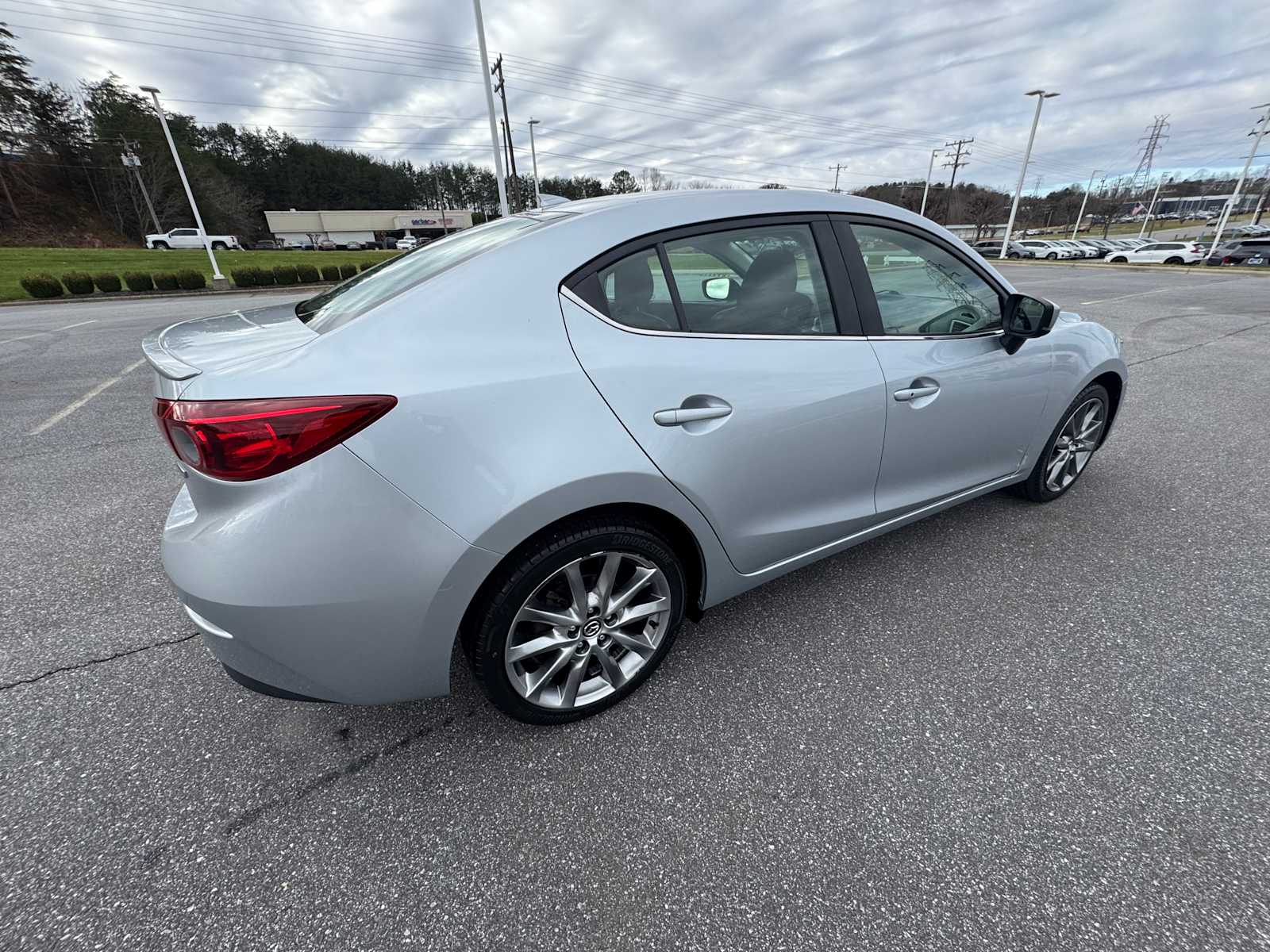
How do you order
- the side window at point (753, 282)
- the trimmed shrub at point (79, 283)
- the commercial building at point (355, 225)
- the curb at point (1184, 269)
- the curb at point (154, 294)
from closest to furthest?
the side window at point (753, 282)
the curb at point (154, 294)
the trimmed shrub at point (79, 283)
the curb at point (1184, 269)
the commercial building at point (355, 225)

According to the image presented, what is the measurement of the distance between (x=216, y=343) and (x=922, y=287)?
261 centimetres

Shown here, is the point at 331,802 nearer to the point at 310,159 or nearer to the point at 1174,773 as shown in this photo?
the point at 1174,773

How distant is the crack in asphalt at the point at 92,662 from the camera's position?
2.12m

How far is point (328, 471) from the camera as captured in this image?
4.51 ft

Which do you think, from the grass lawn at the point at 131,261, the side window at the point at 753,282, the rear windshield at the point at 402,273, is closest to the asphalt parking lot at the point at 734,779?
the side window at the point at 753,282

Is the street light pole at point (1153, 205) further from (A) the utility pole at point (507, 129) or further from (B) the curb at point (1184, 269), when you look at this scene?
(A) the utility pole at point (507, 129)

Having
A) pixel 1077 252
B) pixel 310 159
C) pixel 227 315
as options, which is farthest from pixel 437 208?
pixel 227 315

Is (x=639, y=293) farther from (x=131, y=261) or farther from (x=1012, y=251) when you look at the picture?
(x=1012, y=251)

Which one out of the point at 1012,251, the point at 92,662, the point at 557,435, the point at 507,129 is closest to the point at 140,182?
the point at 507,129

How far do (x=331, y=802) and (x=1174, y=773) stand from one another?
249 centimetres

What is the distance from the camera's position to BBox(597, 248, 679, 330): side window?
1.73m

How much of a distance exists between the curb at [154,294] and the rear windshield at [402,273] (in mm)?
17965

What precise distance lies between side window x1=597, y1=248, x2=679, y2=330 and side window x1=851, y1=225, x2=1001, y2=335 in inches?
37.1

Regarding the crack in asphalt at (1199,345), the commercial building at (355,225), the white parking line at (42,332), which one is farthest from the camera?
the commercial building at (355,225)
